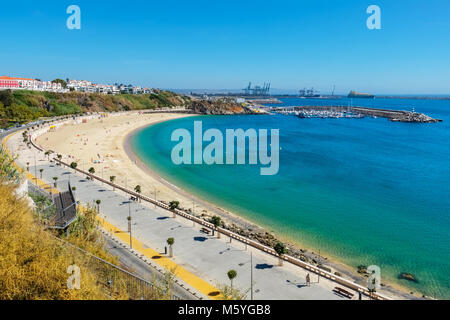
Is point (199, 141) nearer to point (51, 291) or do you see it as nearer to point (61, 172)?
point (61, 172)

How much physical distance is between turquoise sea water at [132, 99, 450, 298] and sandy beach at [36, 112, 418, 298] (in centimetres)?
160

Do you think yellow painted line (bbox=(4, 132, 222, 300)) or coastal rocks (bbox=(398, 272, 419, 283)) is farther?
coastal rocks (bbox=(398, 272, 419, 283))

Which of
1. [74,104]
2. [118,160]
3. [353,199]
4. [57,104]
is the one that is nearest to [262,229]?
[353,199]

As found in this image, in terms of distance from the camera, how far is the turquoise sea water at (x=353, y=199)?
21.1m

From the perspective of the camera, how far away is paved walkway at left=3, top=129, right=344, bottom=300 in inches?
572

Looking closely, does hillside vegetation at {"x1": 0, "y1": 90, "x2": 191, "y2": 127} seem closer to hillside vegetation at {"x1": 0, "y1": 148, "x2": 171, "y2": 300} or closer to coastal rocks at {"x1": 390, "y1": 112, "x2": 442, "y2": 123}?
hillside vegetation at {"x1": 0, "y1": 148, "x2": 171, "y2": 300}

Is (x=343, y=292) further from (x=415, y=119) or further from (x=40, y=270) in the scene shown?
(x=415, y=119)

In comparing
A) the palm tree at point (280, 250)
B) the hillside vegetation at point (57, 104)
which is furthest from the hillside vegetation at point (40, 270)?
the hillside vegetation at point (57, 104)

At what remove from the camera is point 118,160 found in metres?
44.1

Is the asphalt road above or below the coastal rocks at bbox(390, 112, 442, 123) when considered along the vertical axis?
below

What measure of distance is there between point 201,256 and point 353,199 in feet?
68.3

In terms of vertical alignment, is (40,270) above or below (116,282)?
above

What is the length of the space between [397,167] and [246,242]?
3741 centimetres

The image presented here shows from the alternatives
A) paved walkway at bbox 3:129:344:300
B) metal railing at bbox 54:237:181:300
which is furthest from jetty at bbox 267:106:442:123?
metal railing at bbox 54:237:181:300
